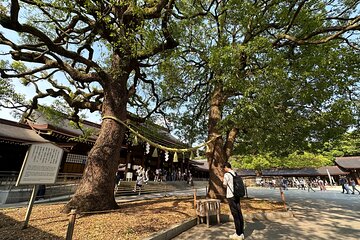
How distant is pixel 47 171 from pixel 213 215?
5.11 m

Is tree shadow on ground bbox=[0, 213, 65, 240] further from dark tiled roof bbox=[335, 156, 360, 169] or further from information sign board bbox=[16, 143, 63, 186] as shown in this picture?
dark tiled roof bbox=[335, 156, 360, 169]

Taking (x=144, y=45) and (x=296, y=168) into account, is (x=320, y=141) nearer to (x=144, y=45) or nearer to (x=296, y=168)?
(x=144, y=45)

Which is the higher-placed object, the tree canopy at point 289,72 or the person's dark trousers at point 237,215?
the tree canopy at point 289,72

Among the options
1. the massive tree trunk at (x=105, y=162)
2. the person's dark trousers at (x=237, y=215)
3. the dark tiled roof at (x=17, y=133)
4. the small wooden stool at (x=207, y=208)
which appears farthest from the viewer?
the dark tiled roof at (x=17, y=133)

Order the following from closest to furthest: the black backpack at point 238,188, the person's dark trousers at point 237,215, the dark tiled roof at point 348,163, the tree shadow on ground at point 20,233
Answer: the tree shadow on ground at point 20,233, the person's dark trousers at point 237,215, the black backpack at point 238,188, the dark tiled roof at point 348,163

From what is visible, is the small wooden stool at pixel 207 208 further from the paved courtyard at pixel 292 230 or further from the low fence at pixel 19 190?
the low fence at pixel 19 190

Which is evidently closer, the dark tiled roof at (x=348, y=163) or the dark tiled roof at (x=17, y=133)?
the dark tiled roof at (x=17, y=133)

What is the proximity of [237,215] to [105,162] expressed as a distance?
4.35 meters

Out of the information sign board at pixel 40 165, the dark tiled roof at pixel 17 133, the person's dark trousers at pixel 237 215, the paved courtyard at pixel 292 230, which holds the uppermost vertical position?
the dark tiled roof at pixel 17 133

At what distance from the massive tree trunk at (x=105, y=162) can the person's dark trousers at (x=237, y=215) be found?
387cm

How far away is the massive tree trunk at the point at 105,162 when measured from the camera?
614cm

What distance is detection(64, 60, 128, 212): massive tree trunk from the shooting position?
6.14 metres

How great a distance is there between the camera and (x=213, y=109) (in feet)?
31.7

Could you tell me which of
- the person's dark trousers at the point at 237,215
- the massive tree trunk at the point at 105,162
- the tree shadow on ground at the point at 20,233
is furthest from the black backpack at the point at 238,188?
the tree shadow on ground at the point at 20,233
